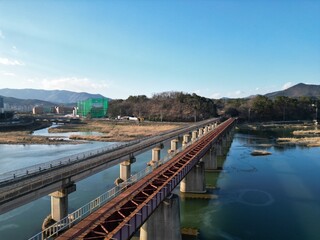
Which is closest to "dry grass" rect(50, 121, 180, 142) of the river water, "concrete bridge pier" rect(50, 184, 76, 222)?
the river water

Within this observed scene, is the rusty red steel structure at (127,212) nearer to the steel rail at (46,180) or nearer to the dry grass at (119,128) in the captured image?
the steel rail at (46,180)

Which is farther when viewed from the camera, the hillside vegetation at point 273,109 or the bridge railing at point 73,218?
the hillside vegetation at point 273,109

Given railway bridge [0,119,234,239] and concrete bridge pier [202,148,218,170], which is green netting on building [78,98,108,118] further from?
railway bridge [0,119,234,239]

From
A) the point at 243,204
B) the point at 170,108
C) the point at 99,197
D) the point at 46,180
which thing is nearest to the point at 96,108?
the point at 170,108

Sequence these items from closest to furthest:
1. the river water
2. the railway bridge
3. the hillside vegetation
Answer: the railway bridge, the river water, the hillside vegetation

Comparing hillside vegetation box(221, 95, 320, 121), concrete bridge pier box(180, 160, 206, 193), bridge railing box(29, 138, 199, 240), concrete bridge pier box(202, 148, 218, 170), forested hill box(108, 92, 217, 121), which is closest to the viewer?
bridge railing box(29, 138, 199, 240)

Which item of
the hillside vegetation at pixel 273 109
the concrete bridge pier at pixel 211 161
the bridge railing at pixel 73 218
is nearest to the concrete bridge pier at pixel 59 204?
the bridge railing at pixel 73 218

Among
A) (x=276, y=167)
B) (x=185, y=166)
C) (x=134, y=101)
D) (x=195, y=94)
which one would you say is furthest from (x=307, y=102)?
(x=185, y=166)
